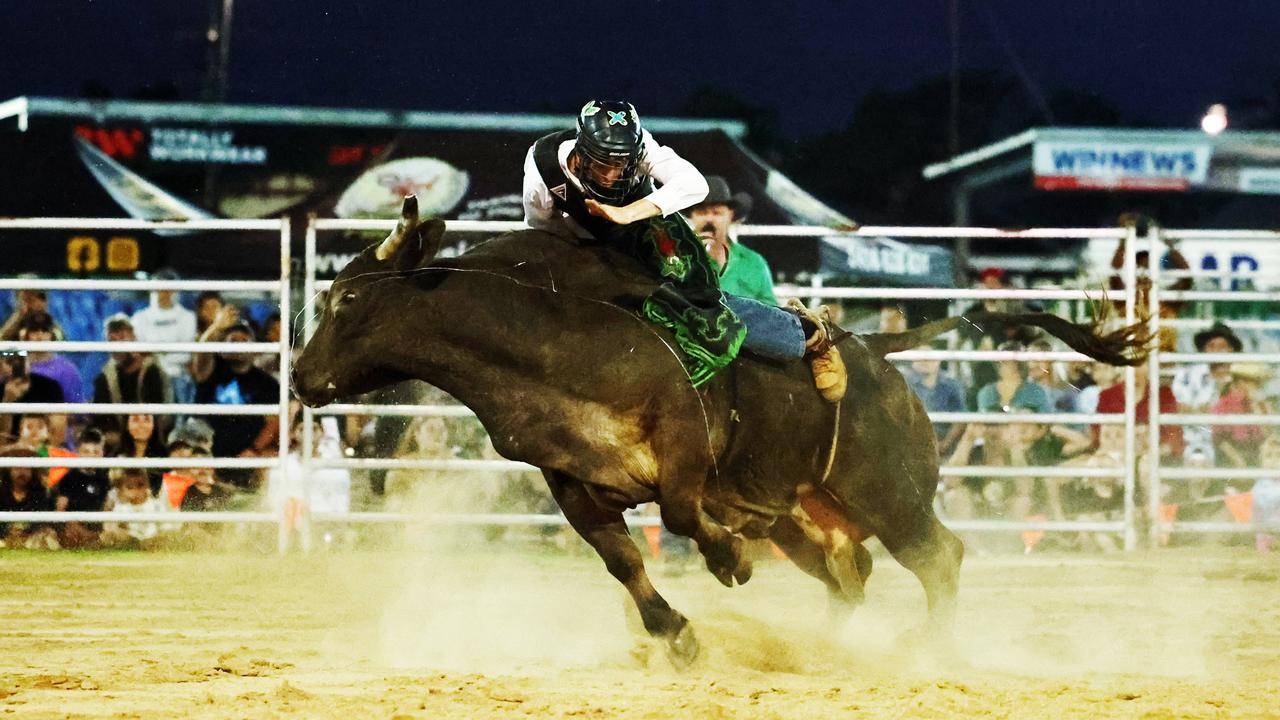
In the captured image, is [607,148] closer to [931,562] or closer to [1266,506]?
[931,562]

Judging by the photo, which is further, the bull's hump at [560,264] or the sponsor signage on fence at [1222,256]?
the sponsor signage on fence at [1222,256]

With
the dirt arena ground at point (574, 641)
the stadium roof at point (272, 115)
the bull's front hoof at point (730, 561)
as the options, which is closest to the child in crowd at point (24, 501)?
Result: the dirt arena ground at point (574, 641)

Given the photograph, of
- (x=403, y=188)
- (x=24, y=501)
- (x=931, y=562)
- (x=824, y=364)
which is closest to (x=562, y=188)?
(x=824, y=364)

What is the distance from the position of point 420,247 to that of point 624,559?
122 cm

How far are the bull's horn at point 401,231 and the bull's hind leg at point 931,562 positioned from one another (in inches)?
87.0

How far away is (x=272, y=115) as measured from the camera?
16.8 meters

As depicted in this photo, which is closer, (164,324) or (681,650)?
(681,650)

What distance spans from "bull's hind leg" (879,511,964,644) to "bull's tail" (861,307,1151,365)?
2.28 feet

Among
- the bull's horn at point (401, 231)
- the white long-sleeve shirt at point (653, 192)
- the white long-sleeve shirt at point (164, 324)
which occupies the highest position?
the white long-sleeve shirt at point (653, 192)

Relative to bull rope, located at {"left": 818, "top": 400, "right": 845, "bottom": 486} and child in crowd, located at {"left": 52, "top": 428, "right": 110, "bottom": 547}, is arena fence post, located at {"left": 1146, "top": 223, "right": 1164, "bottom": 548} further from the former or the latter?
child in crowd, located at {"left": 52, "top": 428, "right": 110, "bottom": 547}

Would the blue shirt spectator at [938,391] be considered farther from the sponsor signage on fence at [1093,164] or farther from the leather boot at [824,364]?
the sponsor signage on fence at [1093,164]

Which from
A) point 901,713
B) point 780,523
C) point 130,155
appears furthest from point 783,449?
point 130,155

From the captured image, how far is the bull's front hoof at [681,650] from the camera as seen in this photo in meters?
5.04

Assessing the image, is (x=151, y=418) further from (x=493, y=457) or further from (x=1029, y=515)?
(x=1029, y=515)
